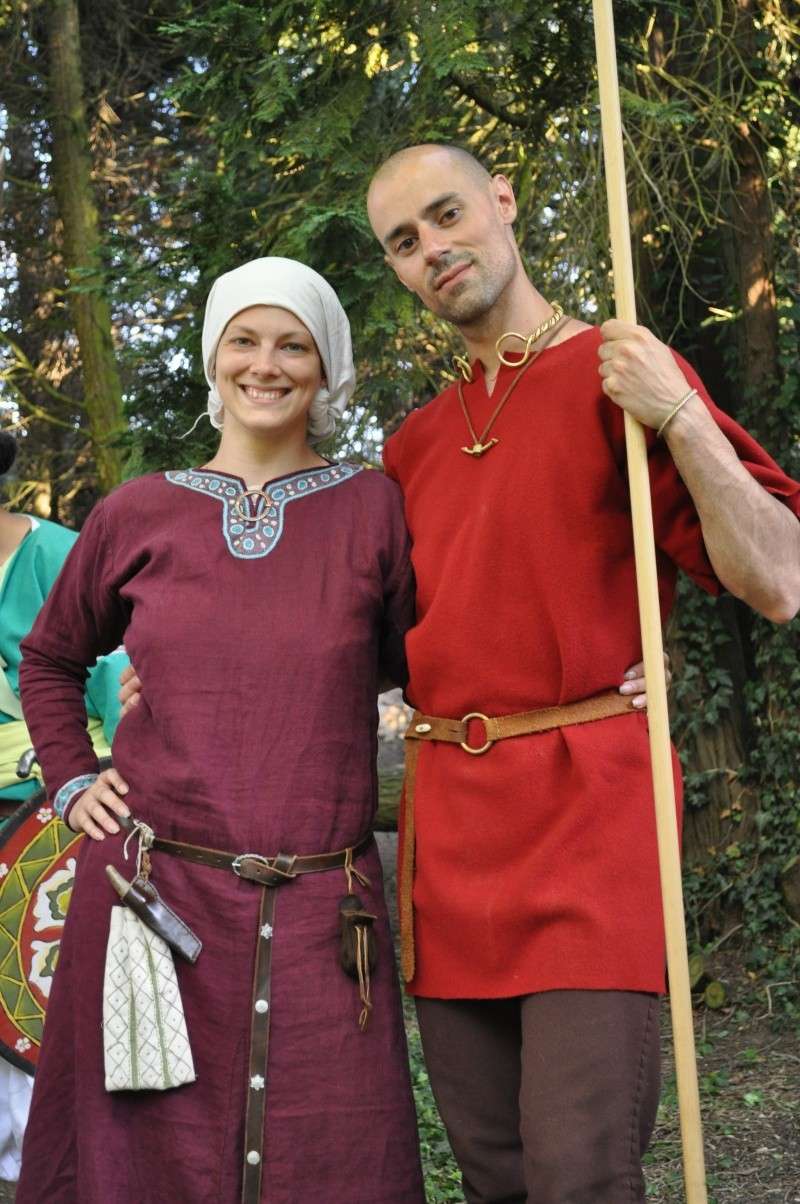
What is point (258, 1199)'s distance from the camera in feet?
7.53

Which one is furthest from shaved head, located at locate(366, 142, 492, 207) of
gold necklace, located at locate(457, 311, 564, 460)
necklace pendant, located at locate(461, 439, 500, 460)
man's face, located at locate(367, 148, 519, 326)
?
necklace pendant, located at locate(461, 439, 500, 460)

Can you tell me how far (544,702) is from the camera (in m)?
2.31

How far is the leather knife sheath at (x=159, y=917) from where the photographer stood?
2365 millimetres

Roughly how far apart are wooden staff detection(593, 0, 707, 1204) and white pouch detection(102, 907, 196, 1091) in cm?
75

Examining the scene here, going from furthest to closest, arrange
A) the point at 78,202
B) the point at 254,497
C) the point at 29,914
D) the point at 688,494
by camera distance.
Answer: the point at 78,202 → the point at 29,914 → the point at 254,497 → the point at 688,494

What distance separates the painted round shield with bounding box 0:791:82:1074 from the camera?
11.0 ft

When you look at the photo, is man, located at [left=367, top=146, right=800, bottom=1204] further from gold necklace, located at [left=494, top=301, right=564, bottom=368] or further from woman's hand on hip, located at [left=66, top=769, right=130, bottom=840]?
woman's hand on hip, located at [left=66, top=769, right=130, bottom=840]

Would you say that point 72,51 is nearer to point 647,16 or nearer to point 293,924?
point 647,16

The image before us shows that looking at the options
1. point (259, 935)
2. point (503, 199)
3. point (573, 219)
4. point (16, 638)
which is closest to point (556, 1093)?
point (259, 935)

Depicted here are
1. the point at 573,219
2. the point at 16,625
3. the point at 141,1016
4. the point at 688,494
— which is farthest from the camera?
the point at 573,219

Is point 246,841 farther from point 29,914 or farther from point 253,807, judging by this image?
point 29,914

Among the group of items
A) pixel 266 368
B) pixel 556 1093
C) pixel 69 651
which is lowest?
pixel 556 1093

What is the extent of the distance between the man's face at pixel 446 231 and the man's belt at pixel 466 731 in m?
0.66

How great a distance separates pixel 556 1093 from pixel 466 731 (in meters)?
0.55
